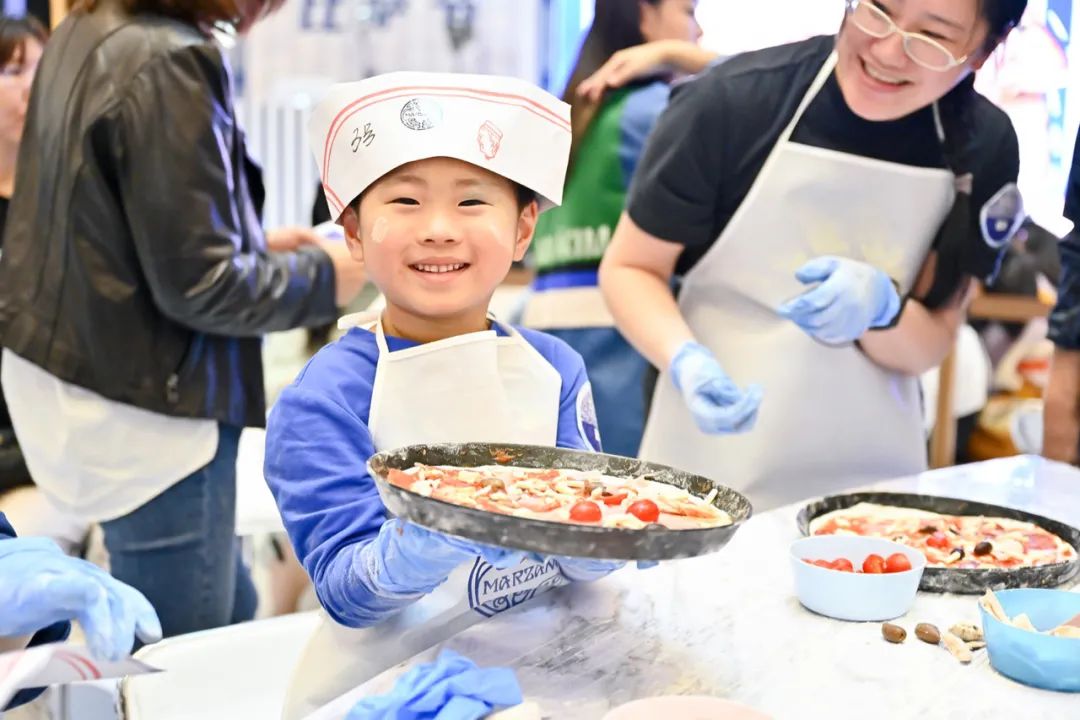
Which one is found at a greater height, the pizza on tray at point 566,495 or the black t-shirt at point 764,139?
the black t-shirt at point 764,139

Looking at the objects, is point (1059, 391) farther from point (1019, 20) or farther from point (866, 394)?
point (1019, 20)

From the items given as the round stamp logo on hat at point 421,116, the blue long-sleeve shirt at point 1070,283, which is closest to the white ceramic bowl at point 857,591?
the round stamp logo on hat at point 421,116

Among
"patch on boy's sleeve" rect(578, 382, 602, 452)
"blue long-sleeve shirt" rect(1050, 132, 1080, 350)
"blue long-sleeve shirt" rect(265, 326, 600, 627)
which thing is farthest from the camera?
"blue long-sleeve shirt" rect(1050, 132, 1080, 350)

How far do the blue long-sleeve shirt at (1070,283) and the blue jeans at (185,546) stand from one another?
1.64 metres

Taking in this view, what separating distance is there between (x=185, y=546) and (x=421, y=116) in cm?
110

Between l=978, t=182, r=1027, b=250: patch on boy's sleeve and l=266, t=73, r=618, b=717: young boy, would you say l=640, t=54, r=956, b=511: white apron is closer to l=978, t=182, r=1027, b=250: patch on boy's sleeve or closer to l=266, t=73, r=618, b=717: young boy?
l=978, t=182, r=1027, b=250: patch on boy's sleeve

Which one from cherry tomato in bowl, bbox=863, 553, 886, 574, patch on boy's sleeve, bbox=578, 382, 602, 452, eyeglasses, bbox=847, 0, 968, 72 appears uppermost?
eyeglasses, bbox=847, 0, 968, 72

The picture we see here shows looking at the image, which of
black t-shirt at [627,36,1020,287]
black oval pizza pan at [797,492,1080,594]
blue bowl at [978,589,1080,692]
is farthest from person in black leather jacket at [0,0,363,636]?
blue bowl at [978,589,1080,692]

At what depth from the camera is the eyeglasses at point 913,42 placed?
177 centimetres

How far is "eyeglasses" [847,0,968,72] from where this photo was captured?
1.77 m

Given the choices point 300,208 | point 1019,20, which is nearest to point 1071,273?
point 1019,20

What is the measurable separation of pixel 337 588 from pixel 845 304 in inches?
39.0

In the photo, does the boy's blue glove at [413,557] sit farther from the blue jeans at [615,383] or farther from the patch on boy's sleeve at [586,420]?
the blue jeans at [615,383]

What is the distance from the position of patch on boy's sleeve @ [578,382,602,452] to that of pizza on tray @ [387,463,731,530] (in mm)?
211
